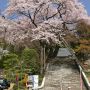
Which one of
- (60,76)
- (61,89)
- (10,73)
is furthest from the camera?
(60,76)

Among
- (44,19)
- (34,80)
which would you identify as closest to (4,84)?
(34,80)

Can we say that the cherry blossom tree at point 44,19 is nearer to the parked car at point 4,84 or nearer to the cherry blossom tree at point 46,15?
the cherry blossom tree at point 46,15

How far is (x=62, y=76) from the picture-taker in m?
38.8

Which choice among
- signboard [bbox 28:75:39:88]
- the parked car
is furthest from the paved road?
the parked car

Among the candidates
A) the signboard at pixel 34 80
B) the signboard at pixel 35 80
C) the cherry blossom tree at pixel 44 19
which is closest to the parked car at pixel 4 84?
the signboard at pixel 34 80

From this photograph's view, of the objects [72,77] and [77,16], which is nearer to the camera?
[72,77]

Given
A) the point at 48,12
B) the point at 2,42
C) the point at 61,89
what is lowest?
the point at 61,89

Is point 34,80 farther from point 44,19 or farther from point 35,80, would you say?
point 44,19

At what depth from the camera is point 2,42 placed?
4984 cm

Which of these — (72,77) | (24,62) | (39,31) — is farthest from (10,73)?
(39,31)

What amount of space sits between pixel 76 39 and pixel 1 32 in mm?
7908

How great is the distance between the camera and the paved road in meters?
34.5

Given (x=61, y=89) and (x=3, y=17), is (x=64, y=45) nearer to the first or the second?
(x=3, y=17)

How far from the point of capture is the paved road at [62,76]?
34.5 metres
